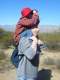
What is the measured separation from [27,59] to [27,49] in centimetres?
30

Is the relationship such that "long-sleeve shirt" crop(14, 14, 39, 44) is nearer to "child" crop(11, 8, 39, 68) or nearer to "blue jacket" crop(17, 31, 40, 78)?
"child" crop(11, 8, 39, 68)

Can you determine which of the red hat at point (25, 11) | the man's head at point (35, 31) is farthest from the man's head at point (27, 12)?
the man's head at point (35, 31)

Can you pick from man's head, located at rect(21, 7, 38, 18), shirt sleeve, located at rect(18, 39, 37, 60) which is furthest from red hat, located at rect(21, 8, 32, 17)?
shirt sleeve, located at rect(18, 39, 37, 60)

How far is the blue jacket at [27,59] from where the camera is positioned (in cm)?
780

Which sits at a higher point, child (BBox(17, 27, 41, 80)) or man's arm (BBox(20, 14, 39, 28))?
man's arm (BBox(20, 14, 39, 28))

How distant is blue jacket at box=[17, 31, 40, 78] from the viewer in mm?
7803

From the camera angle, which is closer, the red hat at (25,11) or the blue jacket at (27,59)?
the blue jacket at (27,59)

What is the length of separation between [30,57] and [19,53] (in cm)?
29

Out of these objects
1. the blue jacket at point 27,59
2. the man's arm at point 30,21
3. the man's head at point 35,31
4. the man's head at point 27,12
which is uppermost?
the man's head at point 27,12

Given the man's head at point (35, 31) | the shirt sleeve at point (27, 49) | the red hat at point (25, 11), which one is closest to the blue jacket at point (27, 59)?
the shirt sleeve at point (27, 49)

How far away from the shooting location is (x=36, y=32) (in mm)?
8086

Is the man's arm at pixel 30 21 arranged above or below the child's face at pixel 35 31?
above

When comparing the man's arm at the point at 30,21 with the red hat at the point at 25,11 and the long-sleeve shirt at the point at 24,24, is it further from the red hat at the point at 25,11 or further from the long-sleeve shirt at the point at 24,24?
the red hat at the point at 25,11

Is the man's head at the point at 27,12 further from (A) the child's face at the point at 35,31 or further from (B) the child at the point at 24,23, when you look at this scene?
(A) the child's face at the point at 35,31
